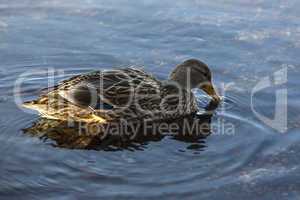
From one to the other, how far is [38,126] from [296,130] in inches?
104

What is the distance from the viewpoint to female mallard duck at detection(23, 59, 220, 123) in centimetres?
674

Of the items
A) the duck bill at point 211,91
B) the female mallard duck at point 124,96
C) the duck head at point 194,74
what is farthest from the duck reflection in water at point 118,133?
the duck head at point 194,74

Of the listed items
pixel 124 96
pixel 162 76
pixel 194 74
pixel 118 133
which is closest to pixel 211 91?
pixel 194 74

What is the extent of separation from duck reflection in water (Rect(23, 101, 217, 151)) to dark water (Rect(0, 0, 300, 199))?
12 cm

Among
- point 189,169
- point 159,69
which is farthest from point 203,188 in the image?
point 159,69

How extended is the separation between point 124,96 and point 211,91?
3.90 feet

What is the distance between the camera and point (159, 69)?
8.31m

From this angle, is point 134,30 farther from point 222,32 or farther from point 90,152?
point 90,152

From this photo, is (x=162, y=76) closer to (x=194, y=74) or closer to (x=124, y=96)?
(x=194, y=74)

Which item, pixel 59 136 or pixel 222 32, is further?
pixel 222 32

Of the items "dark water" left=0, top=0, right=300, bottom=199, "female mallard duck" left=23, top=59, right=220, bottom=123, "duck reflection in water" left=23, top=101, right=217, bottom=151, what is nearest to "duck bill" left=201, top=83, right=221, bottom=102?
"female mallard duck" left=23, top=59, right=220, bottom=123

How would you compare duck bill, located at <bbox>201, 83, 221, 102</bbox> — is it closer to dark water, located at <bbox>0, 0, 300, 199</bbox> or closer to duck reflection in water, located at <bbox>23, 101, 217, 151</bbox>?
dark water, located at <bbox>0, 0, 300, 199</bbox>

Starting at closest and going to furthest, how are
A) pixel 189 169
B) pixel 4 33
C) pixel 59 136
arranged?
1. pixel 189 169
2. pixel 59 136
3. pixel 4 33

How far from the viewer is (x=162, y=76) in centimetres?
814
